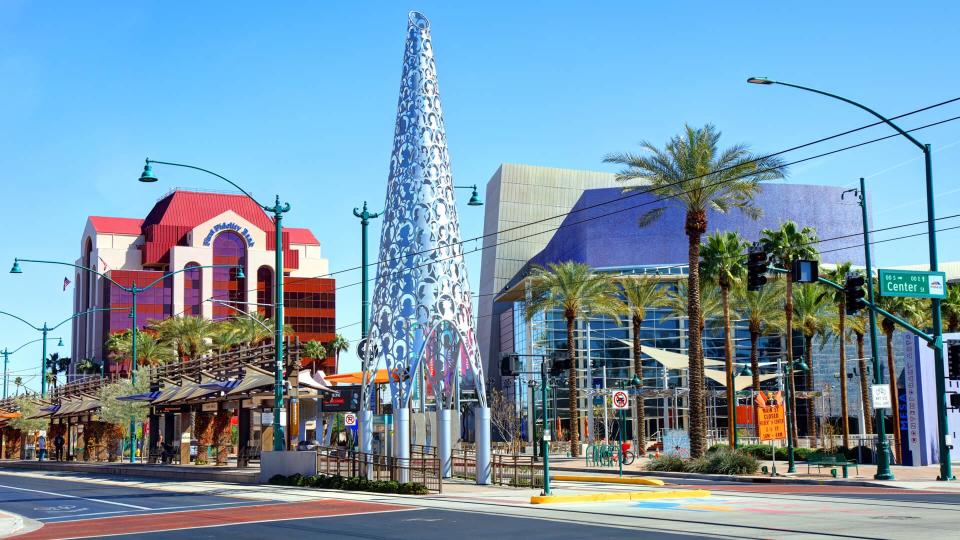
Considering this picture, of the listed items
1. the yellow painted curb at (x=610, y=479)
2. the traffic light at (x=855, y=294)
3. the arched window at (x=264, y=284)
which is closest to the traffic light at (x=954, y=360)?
the traffic light at (x=855, y=294)

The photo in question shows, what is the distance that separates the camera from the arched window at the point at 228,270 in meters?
138

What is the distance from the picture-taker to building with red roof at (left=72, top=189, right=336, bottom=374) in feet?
444

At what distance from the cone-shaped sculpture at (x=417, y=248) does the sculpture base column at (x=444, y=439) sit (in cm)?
138

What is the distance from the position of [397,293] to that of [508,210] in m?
99.4

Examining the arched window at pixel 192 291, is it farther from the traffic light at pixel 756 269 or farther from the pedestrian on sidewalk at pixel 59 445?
the traffic light at pixel 756 269

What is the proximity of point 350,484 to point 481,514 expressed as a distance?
1053 centimetres

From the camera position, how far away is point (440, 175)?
3675 centimetres

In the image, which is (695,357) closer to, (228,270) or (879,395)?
(879,395)

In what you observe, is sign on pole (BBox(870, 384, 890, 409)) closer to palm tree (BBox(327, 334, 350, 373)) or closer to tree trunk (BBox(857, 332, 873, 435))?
tree trunk (BBox(857, 332, 873, 435))

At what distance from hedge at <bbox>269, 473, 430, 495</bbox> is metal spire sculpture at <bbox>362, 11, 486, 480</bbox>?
3.26 m

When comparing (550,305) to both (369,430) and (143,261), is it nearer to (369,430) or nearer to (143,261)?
(369,430)

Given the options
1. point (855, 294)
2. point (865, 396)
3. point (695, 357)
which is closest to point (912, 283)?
point (855, 294)

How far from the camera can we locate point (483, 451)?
1293 inches

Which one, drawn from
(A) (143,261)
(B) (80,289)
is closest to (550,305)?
(A) (143,261)
